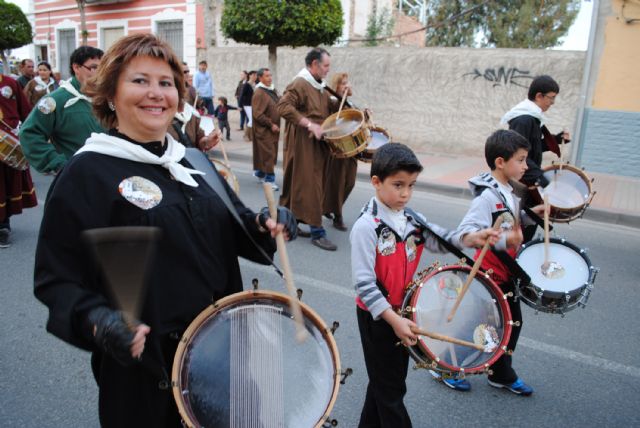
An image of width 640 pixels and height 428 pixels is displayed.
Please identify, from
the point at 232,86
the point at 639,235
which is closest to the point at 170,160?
the point at 639,235

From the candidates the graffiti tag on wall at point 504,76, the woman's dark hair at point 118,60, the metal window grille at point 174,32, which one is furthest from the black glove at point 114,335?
the metal window grille at point 174,32

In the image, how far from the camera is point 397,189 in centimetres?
234

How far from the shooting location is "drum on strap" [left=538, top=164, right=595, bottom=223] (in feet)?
13.8

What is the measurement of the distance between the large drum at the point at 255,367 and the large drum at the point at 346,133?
3.87 meters

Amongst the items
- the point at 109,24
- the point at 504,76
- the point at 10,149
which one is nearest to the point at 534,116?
the point at 10,149

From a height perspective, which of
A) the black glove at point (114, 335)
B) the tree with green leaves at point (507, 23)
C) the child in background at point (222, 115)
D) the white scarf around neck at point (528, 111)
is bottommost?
the child in background at point (222, 115)

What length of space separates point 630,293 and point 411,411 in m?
2.89

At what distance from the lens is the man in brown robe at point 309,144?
19.2 ft

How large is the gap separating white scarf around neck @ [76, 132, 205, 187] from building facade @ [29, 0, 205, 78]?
15.6 m

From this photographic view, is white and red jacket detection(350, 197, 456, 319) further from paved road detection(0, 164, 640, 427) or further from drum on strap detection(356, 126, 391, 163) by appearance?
drum on strap detection(356, 126, 391, 163)

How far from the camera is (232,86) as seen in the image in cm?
1702

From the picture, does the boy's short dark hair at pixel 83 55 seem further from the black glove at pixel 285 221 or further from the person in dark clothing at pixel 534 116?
the person in dark clothing at pixel 534 116

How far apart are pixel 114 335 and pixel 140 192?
459 millimetres

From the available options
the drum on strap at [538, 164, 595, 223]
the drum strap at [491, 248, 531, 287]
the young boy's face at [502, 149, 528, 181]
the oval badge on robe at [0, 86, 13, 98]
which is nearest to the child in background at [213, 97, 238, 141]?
the oval badge on robe at [0, 86, 13, 98]
